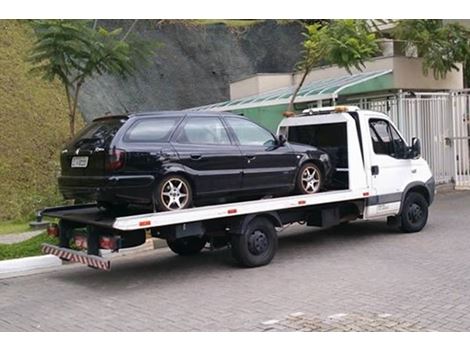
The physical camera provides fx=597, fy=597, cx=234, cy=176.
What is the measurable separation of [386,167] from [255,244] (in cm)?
306

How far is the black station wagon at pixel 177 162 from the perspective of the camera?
7.37 metres

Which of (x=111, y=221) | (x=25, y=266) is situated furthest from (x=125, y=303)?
(x=25, y=266)

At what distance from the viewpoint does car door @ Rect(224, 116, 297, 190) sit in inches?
335

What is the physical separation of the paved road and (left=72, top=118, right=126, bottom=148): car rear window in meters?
1.88

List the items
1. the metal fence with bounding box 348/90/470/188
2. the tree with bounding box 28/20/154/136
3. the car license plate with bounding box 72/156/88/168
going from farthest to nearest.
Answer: the metal fence with bounding box 348/90/470/188 → the tree with bounding box 28/20/154/136 → the car license plate with bounding box 72/156/88/168

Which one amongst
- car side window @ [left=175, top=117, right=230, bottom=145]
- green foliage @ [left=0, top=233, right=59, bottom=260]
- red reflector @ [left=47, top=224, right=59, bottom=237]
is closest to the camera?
car side window @ [left=175, top=117, right=230, bottom=145]

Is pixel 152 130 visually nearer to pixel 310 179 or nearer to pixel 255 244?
pixel 255 244

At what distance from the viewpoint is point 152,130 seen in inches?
307

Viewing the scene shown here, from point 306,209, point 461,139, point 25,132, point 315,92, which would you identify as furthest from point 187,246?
point 461,139

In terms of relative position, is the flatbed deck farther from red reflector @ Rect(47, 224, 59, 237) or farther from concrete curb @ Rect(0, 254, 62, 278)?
concrete curb @ Rect(0, 254, 62, 278)

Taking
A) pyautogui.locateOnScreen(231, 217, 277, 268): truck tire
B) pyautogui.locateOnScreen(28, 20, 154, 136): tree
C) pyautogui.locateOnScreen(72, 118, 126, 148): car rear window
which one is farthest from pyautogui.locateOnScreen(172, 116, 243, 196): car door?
pyautogui.locateOnScreen(28, 20, 154, 136): tree

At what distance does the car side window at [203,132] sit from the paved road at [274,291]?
1.83 meters

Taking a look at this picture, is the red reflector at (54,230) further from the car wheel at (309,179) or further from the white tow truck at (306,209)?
the car wheel at (309,179)

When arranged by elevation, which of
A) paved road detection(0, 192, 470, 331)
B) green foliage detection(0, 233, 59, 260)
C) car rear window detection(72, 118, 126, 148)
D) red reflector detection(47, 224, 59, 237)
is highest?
car rear window detection(72, 118, 126, 148)
